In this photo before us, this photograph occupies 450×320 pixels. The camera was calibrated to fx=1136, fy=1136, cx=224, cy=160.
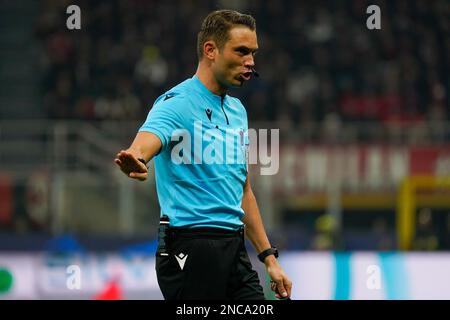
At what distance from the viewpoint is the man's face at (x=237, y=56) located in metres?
5.03

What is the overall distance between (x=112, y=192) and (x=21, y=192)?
1.25m

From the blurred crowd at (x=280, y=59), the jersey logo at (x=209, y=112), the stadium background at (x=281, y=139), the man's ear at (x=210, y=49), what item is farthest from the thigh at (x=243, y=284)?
the blurred crowd at (x=280, y=59)

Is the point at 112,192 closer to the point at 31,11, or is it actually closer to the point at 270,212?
the point at 270,212

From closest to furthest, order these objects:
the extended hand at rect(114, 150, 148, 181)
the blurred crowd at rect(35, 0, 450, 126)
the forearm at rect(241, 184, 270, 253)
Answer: the extended hand at rect(114, 150, 148, 181)
the forearm at rect(241, 184, 270, 253)
the blurred crowd at rect(35, 0, 450, 126)

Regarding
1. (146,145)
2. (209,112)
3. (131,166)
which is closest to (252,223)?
(209,112)

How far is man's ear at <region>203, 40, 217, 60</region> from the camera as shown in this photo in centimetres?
506

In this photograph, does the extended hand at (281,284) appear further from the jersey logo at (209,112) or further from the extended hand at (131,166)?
the extended hand at (131,166)

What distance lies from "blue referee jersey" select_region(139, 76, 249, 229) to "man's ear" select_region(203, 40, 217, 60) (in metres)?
0.15

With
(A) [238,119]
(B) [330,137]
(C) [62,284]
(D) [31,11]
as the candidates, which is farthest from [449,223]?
(A) [238,119]

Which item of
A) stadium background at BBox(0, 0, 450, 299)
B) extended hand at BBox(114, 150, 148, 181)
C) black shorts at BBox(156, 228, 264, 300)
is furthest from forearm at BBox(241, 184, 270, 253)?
stadium background at BBox(0, 0, 450, 299)

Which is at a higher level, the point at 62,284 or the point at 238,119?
the point at 238,119

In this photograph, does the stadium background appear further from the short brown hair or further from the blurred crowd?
the short brown hair

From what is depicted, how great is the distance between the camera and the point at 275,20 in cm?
2028
